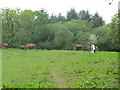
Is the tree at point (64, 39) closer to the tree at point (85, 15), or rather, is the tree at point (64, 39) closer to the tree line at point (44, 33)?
the tree line at point (44, 33)

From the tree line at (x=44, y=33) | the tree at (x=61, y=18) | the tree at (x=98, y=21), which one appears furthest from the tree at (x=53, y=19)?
the tree line at (x=44, y=33)

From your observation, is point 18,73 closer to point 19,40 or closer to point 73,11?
point 19,40

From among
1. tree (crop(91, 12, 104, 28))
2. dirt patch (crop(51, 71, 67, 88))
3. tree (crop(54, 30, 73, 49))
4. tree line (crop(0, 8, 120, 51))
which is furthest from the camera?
tree (crop(91, 12, 104, 28))

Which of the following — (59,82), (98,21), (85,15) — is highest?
(85,15)

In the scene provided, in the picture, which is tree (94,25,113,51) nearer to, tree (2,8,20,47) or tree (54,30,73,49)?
tree (54,30,73,49)

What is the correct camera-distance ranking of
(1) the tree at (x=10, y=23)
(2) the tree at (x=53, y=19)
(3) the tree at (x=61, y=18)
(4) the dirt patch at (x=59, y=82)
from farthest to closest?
1. (3) the tree at (x=61, y=18)
2. (2) the tree at (x=53, y=19)
3. (1) the tree at (x=10, y=23)
4. (4) the dirt patch at (x=59, y=82)

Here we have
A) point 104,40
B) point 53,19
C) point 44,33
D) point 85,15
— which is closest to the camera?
point 104,40

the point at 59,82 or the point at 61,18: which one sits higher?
the point at 61,18

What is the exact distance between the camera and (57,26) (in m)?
47.7

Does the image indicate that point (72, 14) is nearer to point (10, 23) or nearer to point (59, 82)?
point (10, 23)

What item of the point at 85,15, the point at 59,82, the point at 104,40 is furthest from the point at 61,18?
the point at 59,82

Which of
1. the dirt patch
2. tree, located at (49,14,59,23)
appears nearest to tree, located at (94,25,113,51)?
tree, located at (49,14,59,23)

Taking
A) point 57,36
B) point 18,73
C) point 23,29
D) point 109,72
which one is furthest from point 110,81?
point 57,36

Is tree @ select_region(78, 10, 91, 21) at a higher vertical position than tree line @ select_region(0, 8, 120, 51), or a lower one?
higher
